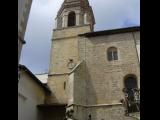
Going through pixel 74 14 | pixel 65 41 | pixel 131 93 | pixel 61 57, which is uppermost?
pixel 74 14

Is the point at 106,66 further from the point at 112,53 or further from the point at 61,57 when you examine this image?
the point at 61,57

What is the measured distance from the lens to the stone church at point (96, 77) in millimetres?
15773

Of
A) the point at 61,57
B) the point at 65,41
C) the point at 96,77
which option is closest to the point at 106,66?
the point at 96,77

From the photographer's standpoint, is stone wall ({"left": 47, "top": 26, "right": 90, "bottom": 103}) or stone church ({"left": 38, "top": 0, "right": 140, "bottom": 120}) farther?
stone wall ({"left": 47, "top": 26, "right": 90, "bottom": 103})

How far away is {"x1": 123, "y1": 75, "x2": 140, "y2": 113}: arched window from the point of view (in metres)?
14.6

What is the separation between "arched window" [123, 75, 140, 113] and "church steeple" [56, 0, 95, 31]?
7.39 m

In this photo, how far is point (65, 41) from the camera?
22.0 meters

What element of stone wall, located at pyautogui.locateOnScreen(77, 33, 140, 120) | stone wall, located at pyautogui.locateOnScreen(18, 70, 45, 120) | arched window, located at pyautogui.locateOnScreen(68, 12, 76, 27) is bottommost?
stone wall, located at pyautogui.locateOnScreen(18, 70, 45, 120)

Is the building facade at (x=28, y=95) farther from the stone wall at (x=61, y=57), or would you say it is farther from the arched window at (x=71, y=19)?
the arched window at (x=71, y=19)

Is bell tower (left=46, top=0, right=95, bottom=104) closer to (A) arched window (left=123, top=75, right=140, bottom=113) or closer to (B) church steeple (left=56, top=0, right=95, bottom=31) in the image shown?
(B) church steeple (left=56, top=0, right=95, bottom=31)

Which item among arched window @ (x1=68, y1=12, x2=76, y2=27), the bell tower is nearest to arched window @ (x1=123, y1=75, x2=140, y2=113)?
the bell tower

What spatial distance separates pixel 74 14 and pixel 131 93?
421 inches
